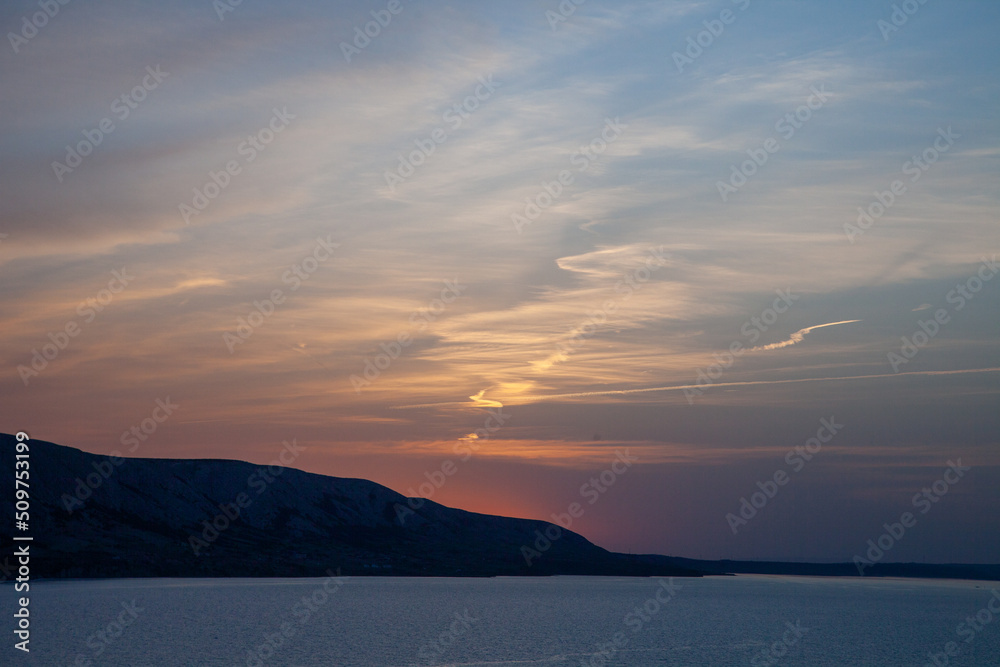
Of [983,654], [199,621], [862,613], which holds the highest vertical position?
[199,621]

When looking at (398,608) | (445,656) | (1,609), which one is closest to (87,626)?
(1,609)

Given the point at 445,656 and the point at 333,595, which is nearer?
the point at 445,656

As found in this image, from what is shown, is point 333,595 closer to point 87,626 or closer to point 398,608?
point 398,608

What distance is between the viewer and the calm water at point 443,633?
88.2m

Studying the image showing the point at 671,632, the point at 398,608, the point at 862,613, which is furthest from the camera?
the point at 862,613

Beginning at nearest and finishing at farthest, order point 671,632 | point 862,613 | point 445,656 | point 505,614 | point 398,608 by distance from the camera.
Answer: point 445,656 → point 671,632 → point 505,614 → point 398,608 → point 862,613

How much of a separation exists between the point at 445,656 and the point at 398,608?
7403 centimetres

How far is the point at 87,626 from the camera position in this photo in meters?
108

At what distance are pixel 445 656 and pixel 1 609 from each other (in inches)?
2954

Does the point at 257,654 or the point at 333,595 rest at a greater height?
the point at 257,654

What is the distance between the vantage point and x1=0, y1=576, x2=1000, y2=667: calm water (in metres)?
88.2

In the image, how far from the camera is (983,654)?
350 feet

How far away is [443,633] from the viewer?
4412 inches

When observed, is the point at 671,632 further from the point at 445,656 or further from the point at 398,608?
the point at 398,608
